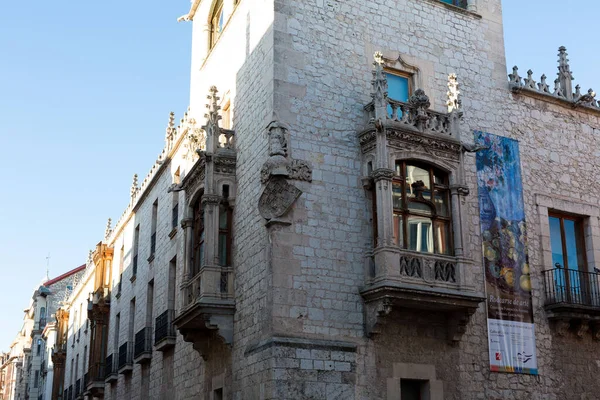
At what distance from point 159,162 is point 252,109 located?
976cm

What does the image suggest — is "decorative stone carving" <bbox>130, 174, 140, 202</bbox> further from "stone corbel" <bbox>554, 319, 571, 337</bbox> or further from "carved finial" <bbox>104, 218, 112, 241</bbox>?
"stone corbel" <bbox>554, 319, 571, 337</bbox>

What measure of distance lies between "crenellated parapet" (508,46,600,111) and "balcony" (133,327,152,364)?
42.3ft

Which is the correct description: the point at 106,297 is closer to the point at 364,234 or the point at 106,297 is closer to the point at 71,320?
the point at 71,320

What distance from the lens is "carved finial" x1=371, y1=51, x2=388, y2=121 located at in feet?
52.4

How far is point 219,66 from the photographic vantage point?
66.8 feet

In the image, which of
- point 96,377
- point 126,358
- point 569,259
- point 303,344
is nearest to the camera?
point 303,344

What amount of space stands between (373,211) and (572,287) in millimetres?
5664

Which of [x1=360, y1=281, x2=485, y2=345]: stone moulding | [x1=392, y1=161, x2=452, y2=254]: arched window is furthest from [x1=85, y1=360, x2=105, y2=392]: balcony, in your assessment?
[x1=392, y1=161, x2=452, y2=254]: arched window

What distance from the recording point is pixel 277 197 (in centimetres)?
1534

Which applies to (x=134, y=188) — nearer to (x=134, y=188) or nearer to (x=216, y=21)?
(x=134, y=188)

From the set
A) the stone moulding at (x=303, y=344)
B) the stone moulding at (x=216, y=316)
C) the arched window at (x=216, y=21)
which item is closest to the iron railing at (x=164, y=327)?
the stone moulding at (x=216, y=316)

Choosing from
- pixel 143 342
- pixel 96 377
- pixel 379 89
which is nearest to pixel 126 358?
pixel 143 342

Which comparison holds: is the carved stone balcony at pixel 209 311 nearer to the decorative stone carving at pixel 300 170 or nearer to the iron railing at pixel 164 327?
the decorative stone carving at pixel 300 170

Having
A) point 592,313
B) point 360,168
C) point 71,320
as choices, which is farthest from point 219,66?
point 71,320
